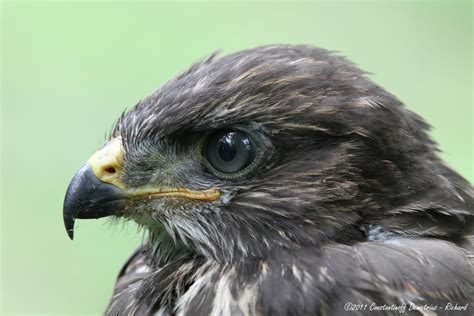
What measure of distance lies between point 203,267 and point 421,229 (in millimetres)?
876

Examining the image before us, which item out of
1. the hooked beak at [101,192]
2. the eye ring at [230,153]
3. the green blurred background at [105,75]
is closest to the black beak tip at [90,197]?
the hooked beak at [101,192]

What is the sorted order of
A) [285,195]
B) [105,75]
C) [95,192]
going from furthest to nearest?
[105,75]
[95,192]
[285,195]

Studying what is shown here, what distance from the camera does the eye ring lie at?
3.41 metres

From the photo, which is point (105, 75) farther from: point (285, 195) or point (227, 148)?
point (285, 195)

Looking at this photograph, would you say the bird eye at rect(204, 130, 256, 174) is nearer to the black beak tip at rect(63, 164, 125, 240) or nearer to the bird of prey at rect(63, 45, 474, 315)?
the bird of prey at rect(63, 45, 474, 315)

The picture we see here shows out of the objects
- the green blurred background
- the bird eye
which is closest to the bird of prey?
the bird eye

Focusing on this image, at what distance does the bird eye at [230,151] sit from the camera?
11.2 feet

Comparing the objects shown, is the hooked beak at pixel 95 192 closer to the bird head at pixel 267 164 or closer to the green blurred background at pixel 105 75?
the bird head at pixel 267 164

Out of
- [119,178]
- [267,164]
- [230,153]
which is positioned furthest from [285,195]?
[119,178]

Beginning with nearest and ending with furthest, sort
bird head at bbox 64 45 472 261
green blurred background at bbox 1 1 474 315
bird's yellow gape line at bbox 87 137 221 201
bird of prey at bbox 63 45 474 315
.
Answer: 1. bird of prey at bbox 63 45 474 315
2. bird head at bbox 64 45 472 261
3. bird's yellow gape line at bbox 87 137 221 201
4. green blurred background at bbox 1 1 474 315

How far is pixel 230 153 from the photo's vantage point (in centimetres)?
343

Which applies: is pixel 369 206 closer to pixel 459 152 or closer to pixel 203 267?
pixel 203 267

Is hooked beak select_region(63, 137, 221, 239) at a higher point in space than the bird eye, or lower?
lower

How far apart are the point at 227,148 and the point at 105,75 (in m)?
6.45
